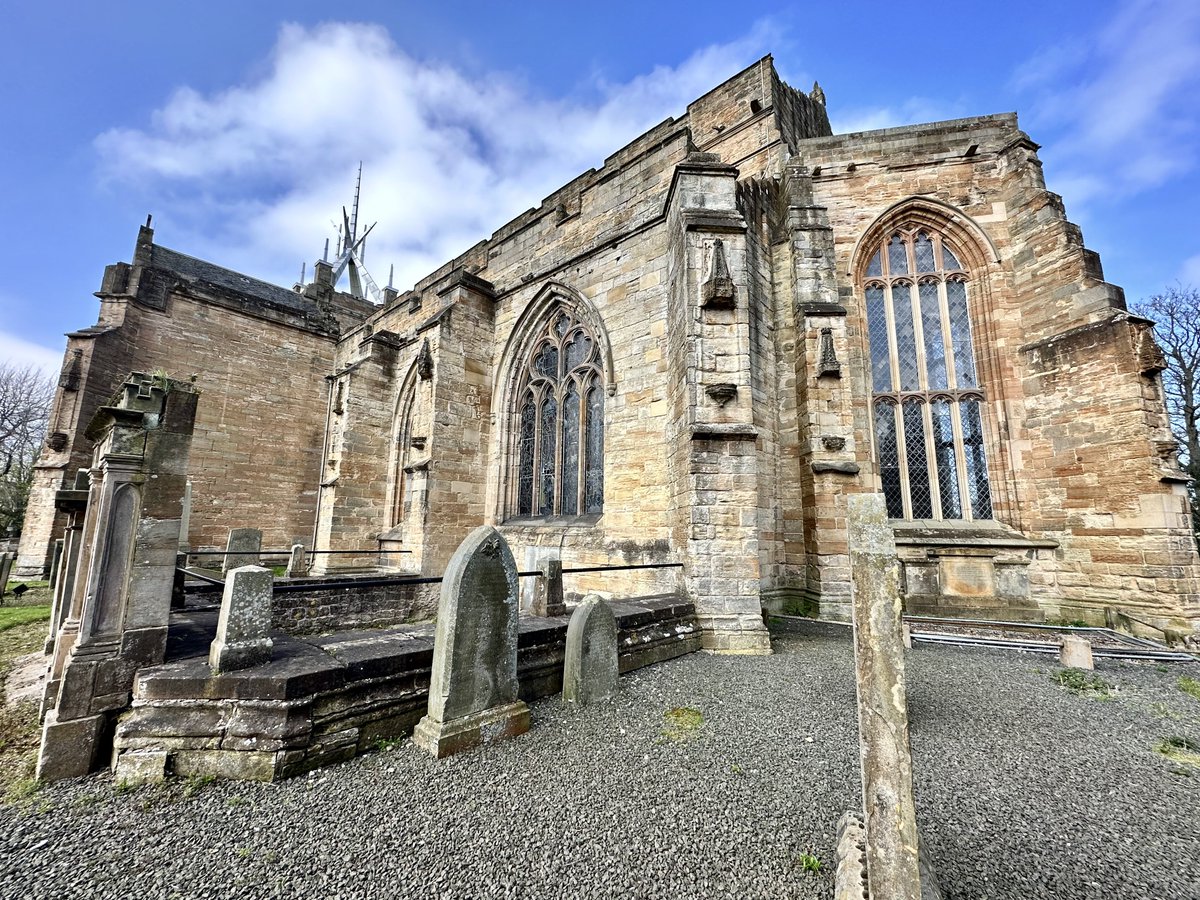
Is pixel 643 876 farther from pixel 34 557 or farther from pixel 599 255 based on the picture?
pixel 34 557

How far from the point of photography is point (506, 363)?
10.6 meters

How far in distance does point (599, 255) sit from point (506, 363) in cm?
312

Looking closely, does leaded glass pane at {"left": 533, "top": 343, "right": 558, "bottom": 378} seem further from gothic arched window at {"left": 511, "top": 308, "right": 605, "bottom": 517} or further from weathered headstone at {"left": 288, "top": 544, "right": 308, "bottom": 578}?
weathered headstone at {"left": 288, "top": 544, "right": 308, "bottom": 578}

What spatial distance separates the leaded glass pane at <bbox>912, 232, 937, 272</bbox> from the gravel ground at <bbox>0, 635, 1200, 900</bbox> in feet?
26.1

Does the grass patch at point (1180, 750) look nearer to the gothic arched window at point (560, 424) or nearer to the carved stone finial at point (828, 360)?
the carved stone finial at point (828, 360)

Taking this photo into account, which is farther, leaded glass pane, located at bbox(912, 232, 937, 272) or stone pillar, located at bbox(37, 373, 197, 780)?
leaded glass pane, located at bbox(912, 232, 937, 272)

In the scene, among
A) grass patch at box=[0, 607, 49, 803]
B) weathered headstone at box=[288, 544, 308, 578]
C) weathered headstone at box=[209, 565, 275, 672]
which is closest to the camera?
grass patch at box=[0, 607, 49, 803]

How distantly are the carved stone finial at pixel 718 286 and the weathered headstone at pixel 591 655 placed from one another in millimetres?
4073

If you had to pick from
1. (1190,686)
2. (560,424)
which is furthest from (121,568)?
(1190,686)

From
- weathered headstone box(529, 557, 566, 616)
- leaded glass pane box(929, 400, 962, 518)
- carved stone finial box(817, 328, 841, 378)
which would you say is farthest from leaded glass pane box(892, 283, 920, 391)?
weathered headstone box(529, 557, 566, 616)

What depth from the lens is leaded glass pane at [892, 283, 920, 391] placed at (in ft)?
28.9

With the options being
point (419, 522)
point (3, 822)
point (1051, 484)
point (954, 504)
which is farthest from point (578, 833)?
point (1051, 484)

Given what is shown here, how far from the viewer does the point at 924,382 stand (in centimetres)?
868

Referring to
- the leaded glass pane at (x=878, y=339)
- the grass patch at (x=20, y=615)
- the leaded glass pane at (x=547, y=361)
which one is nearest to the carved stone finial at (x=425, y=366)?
the leaded glass pane at (x=547, y=361)
